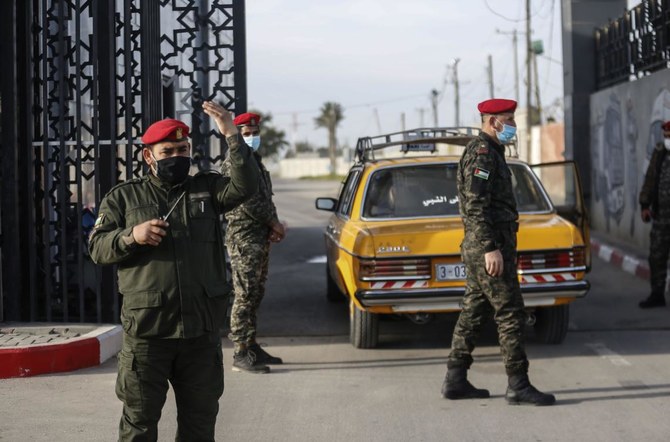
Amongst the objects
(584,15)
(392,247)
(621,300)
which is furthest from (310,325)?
(584,15)

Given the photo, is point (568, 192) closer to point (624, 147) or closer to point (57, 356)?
point (624, 147)

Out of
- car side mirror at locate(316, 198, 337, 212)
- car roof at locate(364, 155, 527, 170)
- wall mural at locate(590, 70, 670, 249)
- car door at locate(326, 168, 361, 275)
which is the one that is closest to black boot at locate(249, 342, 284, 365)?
car door at locate(326, 168, 361, 275)

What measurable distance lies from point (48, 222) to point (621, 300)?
20.0ft

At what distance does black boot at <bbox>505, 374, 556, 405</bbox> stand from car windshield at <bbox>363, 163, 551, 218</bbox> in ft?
7.84

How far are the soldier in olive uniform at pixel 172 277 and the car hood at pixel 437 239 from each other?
347 centimetres

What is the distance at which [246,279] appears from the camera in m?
7.82

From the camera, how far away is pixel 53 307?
9844mm

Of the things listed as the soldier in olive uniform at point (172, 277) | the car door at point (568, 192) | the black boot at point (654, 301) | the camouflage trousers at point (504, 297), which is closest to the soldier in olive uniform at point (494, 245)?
the camouflage trousers at point (504, 297)

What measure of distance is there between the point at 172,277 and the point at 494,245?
2.72 m

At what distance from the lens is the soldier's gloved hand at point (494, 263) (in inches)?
262

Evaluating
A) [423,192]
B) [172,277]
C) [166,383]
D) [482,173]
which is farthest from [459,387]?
[172,277]

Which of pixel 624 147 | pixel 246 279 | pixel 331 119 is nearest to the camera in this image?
pixel 246 279

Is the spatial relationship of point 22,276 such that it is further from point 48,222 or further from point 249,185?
point 249,185

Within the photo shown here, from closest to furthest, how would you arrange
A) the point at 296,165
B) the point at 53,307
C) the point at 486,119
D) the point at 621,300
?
the point at 486,119, the point at 53,307, the point at 621,300, the point at 296,165
